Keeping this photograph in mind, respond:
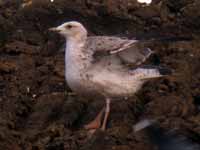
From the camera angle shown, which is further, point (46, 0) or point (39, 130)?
point (46, 0)

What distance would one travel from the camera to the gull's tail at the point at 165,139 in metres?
10.2

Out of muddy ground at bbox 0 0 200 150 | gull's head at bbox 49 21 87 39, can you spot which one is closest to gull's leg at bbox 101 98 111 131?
muddy ground at bbox 0 0 200 150

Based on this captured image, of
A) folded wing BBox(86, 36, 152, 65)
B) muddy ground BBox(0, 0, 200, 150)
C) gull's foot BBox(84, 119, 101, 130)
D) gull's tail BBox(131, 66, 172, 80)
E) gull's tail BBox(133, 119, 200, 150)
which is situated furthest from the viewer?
gull's tail BBox(131, 66, 172, 80)

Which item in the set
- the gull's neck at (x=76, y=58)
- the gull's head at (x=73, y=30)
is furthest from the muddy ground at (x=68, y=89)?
the gull's head at (x=73, y=30)

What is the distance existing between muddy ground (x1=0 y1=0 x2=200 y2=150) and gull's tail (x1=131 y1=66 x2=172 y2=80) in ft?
0.43

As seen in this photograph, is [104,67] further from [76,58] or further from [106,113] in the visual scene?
[106,113]

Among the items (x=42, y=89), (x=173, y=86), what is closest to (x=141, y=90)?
(x=173, y=86)

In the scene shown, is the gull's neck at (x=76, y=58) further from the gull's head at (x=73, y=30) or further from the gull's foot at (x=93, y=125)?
the gull's foot at (x=93, y=125)

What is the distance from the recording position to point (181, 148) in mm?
10133

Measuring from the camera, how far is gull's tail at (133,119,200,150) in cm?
1016

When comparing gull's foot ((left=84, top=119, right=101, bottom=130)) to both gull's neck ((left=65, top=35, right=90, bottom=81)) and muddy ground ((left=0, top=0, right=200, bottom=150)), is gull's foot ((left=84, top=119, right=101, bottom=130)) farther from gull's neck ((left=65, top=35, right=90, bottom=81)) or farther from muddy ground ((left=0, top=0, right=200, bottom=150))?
gull's neck ((left=65, top=35, right=90, bottom=81))

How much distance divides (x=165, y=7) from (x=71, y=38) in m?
2.61

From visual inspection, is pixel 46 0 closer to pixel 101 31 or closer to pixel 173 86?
pixel 101 31

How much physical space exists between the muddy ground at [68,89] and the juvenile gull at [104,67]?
0.21 metres
